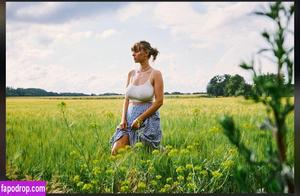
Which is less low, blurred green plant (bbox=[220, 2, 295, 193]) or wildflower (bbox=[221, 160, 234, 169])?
blurred green plant (bbox=[220, 2, 295, 193])

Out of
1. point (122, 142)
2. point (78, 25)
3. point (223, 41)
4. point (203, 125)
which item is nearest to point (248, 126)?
point (203, 125)

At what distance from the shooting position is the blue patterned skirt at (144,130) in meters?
3.89

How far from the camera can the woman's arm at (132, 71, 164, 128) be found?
385 cm

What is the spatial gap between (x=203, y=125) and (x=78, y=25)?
4.10 ft

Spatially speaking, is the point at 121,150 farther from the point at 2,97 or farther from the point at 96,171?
the point at 2,97

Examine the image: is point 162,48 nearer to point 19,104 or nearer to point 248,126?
point 248,126

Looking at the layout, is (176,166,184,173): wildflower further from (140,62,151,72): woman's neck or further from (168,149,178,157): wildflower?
(140,62,151,72): woman's neck

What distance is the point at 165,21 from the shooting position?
383 centimetres

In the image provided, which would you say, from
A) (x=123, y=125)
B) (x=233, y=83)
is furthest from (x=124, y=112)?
(x=233, y=83)

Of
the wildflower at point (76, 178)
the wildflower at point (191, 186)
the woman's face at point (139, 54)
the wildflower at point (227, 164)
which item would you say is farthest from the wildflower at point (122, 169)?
the woman's face at point (139, 54)

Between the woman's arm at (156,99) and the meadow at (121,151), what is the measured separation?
62 millimetres

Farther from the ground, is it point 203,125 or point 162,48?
point 162,48

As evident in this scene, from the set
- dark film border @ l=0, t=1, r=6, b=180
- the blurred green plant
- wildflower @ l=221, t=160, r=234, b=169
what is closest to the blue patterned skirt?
wildflower @ l=221, t=160, r=234, b=169

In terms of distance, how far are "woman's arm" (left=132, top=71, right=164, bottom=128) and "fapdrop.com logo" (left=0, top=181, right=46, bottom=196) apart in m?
0.86
